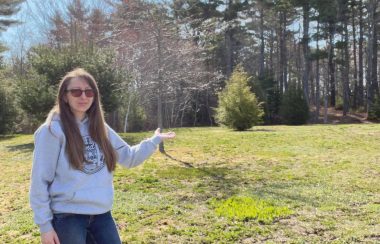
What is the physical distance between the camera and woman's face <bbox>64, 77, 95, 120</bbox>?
7.37ft

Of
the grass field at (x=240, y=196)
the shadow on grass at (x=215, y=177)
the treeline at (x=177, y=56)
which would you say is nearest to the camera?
the grass field at (x=240, y=196)

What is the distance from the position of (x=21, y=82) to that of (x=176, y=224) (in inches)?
479

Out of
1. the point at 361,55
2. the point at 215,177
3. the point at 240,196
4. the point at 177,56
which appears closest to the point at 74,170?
the point at 240,196

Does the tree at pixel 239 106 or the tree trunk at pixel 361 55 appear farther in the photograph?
the tree trunk at pixel 361 55

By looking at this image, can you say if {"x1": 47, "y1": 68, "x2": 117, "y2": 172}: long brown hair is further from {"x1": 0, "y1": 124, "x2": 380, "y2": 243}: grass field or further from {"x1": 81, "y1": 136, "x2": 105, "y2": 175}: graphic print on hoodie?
{"x1": 0, "y1": 124, "x2": 380, "y2": 243}: grass field

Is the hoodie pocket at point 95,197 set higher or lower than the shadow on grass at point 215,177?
higher

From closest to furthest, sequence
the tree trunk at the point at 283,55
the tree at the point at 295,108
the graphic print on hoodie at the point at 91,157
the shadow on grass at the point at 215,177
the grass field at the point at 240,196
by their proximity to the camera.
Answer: the graphic print on hoodie at the point at 91,157
the grass field at the point at 240,196
the shadow on grass at the point at 215,177
the tree at the point at 295,108
the tree trunk at the point at 283,55

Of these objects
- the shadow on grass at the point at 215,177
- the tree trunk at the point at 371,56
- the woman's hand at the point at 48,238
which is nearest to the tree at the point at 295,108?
the tree trunk at the point at 371,56

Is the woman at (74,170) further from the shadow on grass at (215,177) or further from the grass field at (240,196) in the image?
the shadow on grass at (215,177)

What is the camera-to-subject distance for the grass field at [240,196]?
438 cm

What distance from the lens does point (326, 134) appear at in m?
13.8

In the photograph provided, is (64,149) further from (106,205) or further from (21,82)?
(21,82)

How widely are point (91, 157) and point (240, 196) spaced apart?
4.01 metres

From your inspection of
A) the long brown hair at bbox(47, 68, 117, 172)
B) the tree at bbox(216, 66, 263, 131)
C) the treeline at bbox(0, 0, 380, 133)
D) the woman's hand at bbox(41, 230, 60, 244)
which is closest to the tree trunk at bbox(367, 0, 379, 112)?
the treeline at bbox(0, 0, 380, 133)
